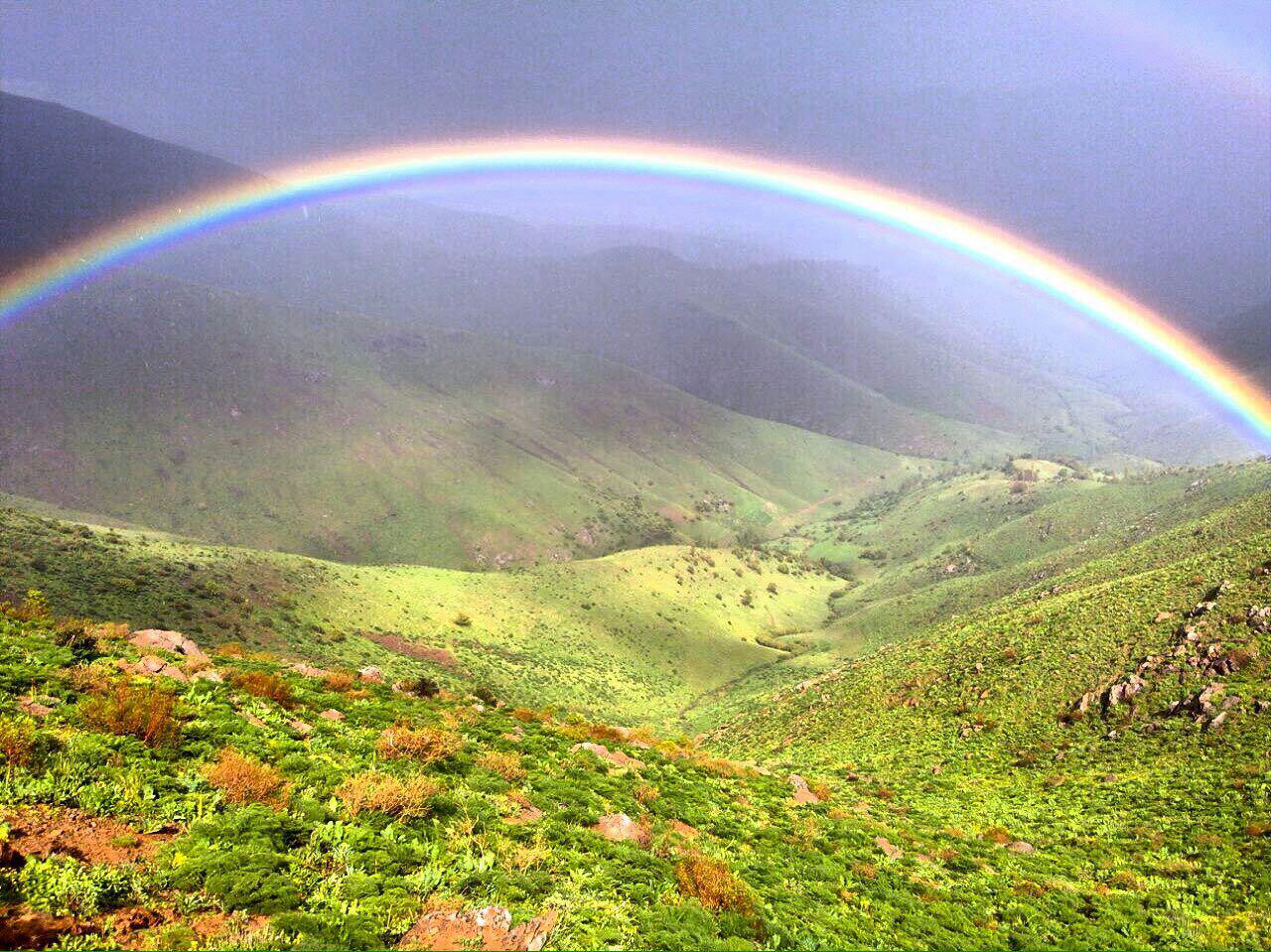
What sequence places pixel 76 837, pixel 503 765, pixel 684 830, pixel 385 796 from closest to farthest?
pixel 76 837, pixel 385 796, pixel 503 765, pixel 684 830

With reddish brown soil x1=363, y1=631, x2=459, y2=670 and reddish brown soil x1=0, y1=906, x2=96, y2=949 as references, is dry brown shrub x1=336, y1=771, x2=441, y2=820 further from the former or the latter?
reddish brown soil x1=363, y1=631, x2=459, y2=670

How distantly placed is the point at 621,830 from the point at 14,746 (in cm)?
1154

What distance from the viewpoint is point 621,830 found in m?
13.6

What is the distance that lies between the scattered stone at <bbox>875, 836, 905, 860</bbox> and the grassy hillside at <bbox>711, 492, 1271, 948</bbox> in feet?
0.89

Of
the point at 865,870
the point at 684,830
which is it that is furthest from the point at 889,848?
the point at 684,830

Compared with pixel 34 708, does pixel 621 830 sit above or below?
below

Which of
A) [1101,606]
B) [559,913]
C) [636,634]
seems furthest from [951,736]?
[636,634]

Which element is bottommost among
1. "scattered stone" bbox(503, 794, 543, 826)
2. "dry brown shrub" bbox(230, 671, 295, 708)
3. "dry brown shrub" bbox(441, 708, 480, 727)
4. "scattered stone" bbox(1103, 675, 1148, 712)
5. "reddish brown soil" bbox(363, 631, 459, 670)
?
"reddish brown soil" bbox(363, 631, 459, 670)

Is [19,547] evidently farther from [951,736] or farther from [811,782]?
[951,736]

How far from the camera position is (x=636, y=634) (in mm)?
98438

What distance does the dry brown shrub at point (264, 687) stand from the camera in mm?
15680

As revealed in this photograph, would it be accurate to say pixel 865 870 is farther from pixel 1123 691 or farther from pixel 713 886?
pixel 1123 691

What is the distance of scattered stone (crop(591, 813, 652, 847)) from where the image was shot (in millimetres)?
13422

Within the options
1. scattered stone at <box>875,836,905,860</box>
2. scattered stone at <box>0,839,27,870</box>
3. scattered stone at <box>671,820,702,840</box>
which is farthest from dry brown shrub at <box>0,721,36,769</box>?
scattered stone at <box>875,836,905,860</box>
